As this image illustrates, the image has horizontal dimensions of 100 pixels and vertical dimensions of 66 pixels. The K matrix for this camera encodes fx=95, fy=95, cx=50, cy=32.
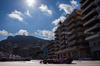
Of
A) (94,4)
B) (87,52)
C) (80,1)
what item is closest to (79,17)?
(80,1)

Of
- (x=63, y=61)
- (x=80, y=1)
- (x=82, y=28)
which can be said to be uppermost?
(x=80, y=1)

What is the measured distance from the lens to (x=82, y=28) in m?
41.0

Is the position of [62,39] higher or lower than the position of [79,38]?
higher

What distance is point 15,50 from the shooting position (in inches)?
7766

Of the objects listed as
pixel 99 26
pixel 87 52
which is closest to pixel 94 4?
pixel 99 26

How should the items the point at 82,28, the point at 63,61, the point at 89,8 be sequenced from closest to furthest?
the point at 63,61 < the point at 89,8 < the point at 82,28

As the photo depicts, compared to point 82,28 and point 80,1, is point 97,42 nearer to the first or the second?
point 82,28

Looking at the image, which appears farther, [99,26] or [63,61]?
[99,26]

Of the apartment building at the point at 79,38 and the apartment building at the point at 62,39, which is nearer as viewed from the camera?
the apartment building at the point at 79,38

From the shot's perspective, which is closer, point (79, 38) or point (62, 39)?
point (79, 38)

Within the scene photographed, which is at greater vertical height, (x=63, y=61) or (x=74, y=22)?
(x=74, y=22)

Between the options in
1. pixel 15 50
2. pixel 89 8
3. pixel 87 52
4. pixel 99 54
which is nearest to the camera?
pixel 99 54

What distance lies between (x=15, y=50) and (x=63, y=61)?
19742 cm

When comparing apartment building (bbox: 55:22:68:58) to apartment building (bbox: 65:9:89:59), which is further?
apartment building (bbox: 55:22:68:58)
